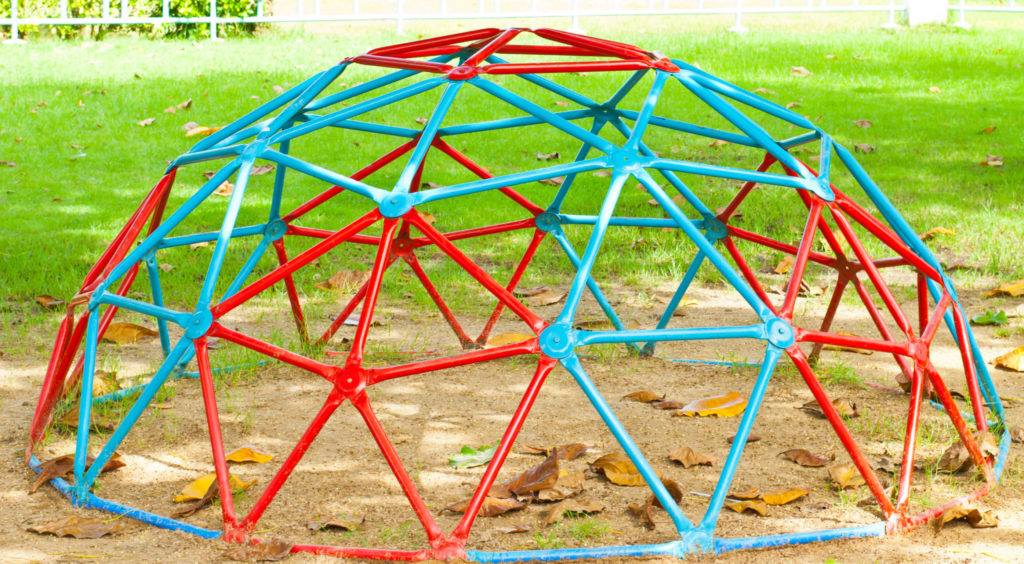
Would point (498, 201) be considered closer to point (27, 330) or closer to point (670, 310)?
point (670, 310)

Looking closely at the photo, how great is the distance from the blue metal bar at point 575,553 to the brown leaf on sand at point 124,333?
2356 mm

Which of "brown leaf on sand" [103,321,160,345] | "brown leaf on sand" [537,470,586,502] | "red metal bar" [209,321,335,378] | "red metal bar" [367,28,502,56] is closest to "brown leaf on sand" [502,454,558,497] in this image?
"brown leaf on sand" [537,470,586,502]

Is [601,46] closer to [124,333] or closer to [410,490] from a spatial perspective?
[410,490]

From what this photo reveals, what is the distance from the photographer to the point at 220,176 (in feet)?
8.54

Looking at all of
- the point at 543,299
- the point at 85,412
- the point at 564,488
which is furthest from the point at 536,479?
the point at 543,299

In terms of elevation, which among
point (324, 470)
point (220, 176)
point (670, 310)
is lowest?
point (324, 470)

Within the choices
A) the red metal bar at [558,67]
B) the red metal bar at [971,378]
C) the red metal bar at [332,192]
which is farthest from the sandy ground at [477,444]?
the red metal bar at [558,67]

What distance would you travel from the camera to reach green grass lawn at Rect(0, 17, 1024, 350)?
5008 millimetres

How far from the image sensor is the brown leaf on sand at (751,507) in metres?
2.46

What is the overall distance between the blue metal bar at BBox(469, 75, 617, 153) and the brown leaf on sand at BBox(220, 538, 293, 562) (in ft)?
3.82

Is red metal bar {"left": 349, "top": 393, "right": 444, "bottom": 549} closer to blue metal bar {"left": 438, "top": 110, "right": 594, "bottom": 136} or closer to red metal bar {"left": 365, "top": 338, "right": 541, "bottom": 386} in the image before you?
red metal bar {"left": 365, "top": 338, "right": 541, "bottom": 386}

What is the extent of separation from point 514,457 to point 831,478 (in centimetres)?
86

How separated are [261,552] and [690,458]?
1.21m

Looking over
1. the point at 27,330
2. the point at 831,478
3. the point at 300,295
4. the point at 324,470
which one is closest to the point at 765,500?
the point at 831,478
